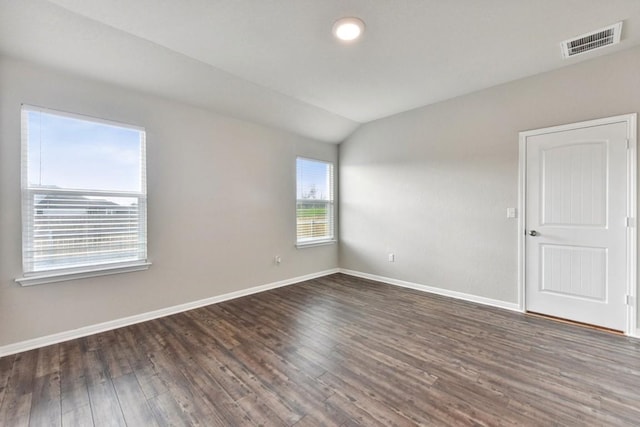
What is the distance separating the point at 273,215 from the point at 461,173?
2.79 m

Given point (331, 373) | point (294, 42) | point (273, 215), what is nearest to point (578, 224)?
point (331, 373)

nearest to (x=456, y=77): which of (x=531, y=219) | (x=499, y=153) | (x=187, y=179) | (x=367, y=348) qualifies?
(x=499, y=153)

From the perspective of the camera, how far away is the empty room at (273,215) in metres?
1.89

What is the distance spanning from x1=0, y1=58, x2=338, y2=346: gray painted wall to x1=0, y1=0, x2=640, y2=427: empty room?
21mm

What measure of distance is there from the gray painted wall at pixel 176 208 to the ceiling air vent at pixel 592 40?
11.0ft

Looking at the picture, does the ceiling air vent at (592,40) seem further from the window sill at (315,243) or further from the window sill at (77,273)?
the window sill at (77,273)

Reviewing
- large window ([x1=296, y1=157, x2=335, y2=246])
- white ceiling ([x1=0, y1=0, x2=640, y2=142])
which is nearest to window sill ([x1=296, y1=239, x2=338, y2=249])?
large window ([x1=296, y1=157, x2=335, y2=246])

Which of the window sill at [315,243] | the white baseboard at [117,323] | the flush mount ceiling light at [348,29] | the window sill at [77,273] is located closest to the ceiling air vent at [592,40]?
the flush mount ceiling light at [348,29]

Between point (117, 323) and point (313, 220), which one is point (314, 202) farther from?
point (117, 323)

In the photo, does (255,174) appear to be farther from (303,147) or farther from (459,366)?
(459,366)

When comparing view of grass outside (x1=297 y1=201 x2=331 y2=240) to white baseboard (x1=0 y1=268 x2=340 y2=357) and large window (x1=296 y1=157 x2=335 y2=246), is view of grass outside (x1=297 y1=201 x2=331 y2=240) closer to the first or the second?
large window (x1=296 y1=157 x2=335 y2=246)

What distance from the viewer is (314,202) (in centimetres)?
487

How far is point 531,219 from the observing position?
3.12 m

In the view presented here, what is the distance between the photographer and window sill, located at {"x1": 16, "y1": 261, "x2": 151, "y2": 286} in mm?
2377
